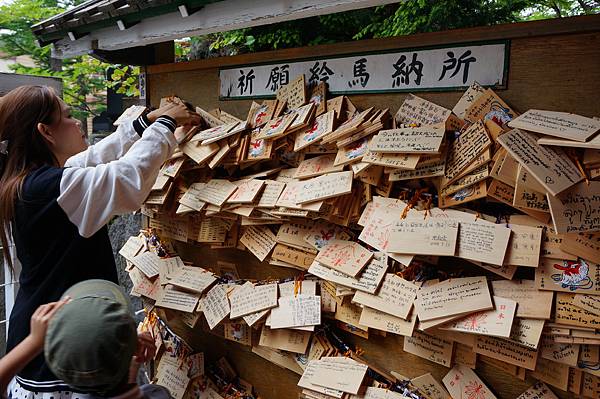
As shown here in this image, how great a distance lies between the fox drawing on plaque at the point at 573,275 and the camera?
1.50 metres

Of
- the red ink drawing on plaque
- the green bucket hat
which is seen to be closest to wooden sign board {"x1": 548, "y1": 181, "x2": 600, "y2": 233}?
the red ink drawing on plaque

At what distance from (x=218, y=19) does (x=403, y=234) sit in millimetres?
1149

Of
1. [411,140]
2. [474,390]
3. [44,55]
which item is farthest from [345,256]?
[44,55]

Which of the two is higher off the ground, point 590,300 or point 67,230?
point 67,230

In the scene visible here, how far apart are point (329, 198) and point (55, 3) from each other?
Answer: 8992 mm

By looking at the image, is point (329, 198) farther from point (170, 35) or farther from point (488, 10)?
point (488, 10)

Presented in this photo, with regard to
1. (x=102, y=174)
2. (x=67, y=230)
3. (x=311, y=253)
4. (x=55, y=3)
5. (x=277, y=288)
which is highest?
(x=55, y=3)

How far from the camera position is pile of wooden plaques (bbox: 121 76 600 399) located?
1.51 m

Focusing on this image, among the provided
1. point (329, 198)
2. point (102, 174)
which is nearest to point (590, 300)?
point (329, 198)

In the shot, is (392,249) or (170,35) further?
(170,35)

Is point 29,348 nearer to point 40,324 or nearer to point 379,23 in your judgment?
point 40,324

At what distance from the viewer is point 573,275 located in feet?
4.98

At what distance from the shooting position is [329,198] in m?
1.93

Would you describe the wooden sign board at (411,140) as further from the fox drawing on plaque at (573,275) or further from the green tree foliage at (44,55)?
the green tree foliage at (44,55)
